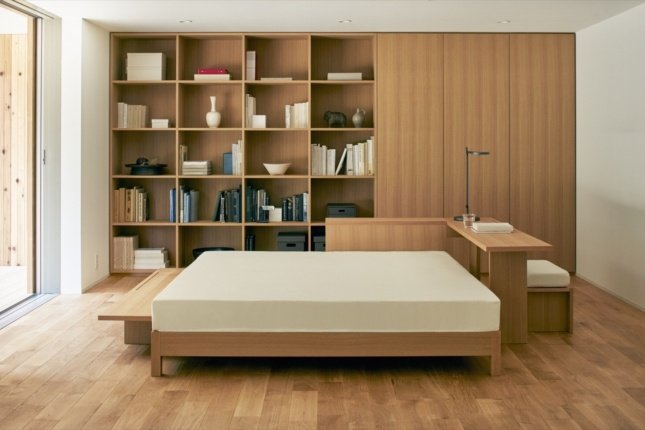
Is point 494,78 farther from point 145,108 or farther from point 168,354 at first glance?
point 168,354

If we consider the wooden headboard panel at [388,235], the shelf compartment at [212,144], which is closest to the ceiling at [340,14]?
the shelf compartment at [212,144]

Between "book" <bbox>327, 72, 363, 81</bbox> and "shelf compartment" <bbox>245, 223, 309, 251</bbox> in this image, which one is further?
"shelf compartment" <bbox>245, 223, 309, 251</bbox>

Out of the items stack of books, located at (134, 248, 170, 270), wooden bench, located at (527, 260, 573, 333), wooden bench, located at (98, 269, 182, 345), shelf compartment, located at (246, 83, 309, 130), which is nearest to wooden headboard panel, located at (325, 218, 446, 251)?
wooden bench, located at (527, 260, 573, 333)

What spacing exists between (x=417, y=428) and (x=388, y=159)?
3.92 metres

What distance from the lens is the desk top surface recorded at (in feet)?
13.2

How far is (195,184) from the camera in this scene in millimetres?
7035

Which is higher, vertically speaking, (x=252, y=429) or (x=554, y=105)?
(x=554, y=105)

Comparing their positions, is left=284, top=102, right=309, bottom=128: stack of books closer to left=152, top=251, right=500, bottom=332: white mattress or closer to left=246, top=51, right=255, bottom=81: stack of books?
left=246, top=51, right=255, bottom=81: stack of books

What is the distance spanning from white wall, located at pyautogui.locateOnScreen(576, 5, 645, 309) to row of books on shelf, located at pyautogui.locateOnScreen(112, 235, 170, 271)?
3.96m

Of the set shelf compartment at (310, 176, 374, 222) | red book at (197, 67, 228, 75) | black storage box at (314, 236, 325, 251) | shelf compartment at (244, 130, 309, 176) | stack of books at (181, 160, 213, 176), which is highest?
red book at (197, 67, 228, 75)

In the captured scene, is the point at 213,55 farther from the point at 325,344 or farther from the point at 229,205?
the point at 325,344

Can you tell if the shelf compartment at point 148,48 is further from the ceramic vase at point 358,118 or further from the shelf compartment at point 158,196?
the ceramic vase at point 358,118

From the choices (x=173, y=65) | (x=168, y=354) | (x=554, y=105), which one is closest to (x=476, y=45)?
(x=554, y=105)

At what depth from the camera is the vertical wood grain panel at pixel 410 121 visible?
657 centimetres
